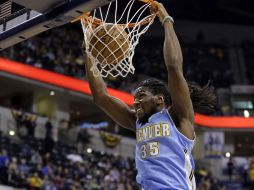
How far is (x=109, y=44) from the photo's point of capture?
14.6 feet

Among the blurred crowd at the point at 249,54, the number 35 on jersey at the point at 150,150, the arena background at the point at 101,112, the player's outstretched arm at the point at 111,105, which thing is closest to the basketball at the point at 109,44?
the player's outstretched arm at the point at 111,105

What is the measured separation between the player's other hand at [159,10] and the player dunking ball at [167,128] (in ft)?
0.04

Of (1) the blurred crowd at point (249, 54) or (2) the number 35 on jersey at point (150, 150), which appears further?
(1) the blurred crowd at point (249, 54)

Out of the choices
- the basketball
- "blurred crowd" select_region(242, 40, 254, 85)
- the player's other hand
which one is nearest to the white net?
the basketball

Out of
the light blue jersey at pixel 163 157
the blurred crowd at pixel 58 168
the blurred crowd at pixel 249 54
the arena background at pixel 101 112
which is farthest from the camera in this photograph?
the blurred crowd at pixel 249 54

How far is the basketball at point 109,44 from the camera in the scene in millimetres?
4473

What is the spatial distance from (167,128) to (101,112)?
68.8 ft

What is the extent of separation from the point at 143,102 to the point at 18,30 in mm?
1141

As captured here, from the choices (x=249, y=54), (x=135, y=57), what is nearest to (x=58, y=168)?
(x=135, y=57)

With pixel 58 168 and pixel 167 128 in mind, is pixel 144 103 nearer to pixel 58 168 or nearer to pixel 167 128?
pixel 167 128

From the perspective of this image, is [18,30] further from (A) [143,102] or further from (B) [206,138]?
(B) [206,138]

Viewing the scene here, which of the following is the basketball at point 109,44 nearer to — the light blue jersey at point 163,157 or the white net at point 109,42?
the white net at point 109,42

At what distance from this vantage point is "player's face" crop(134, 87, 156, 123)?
389cm

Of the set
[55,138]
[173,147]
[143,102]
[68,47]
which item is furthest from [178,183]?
[68,47]
